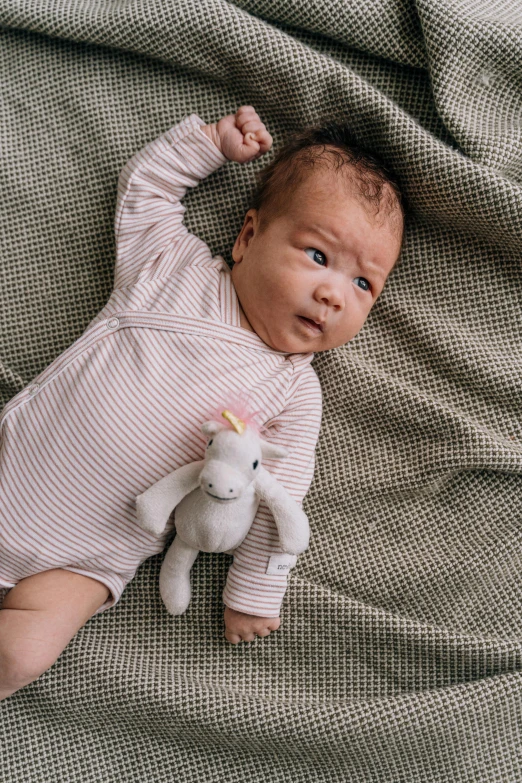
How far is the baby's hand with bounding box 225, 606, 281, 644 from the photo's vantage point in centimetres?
133

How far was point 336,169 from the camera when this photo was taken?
1307 mm

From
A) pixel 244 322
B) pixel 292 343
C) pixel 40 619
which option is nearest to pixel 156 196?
pixel 244 322

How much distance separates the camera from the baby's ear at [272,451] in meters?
1.10

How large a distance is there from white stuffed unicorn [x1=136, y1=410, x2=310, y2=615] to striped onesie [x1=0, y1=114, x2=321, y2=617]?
0.29 ft

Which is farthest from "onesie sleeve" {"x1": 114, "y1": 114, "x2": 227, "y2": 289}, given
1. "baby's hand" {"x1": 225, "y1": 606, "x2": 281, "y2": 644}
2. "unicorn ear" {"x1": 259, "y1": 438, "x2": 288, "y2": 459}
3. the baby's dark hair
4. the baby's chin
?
"baby's hand" {"x1": 225, "y1": 606, "x2": 281, "y2": 644}

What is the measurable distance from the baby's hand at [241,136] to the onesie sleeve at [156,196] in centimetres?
2

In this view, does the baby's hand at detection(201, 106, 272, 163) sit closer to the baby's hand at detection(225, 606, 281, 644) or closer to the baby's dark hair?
the baby's dark hair

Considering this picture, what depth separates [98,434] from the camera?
49.5 inches

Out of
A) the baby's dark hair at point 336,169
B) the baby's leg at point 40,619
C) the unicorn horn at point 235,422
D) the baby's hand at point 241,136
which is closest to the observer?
the unicorn horn at point 235,422

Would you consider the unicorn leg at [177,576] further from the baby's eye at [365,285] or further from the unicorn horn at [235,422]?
the baby's eye at [365,285]

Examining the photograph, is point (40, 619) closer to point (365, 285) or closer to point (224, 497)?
point (224, 497)

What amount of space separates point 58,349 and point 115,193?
385 mm

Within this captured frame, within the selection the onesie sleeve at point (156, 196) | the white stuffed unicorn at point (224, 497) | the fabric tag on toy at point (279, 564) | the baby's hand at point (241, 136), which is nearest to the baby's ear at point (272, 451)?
the white stuffed unicorn at point (224, 497)

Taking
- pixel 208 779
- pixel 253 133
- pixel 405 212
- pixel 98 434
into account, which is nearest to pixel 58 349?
pixel 98 434
